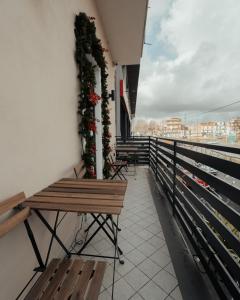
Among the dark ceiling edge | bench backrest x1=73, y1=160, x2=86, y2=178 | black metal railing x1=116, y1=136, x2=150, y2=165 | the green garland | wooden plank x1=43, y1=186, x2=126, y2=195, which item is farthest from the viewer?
the dark ceiling edge

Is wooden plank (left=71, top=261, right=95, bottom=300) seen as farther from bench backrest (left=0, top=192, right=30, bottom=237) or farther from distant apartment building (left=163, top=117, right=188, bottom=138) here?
distant apartment building (left=163, top=117, right=188, bottom=138)

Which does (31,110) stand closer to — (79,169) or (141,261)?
(79,169)

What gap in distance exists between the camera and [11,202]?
Answer: 3.25 ft

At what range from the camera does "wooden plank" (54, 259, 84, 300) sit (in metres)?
0.90

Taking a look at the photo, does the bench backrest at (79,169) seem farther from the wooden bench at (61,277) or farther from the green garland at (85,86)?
the wooden bench at (61,277)

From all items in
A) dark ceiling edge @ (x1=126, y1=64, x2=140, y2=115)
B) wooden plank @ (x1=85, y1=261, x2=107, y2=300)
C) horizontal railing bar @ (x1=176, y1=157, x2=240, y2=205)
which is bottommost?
wooden plank @ (x1=85, y1=261, x2=107, y2=300)

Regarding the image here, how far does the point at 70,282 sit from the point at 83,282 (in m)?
0.07

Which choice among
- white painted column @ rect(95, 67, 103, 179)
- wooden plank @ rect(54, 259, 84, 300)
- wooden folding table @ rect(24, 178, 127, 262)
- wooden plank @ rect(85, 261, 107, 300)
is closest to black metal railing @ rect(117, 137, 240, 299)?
wooden folding table @ rect(24, 178, 127, 262)

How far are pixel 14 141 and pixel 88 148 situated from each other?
1.46 meters

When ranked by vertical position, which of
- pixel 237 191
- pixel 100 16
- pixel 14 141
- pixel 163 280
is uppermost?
pixel 100 16

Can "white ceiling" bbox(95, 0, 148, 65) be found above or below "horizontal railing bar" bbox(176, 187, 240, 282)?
above

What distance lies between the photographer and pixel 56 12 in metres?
1.66

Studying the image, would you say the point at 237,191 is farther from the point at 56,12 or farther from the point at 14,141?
the point at 56,12

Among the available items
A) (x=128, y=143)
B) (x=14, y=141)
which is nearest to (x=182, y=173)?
(x=14, y=141)
